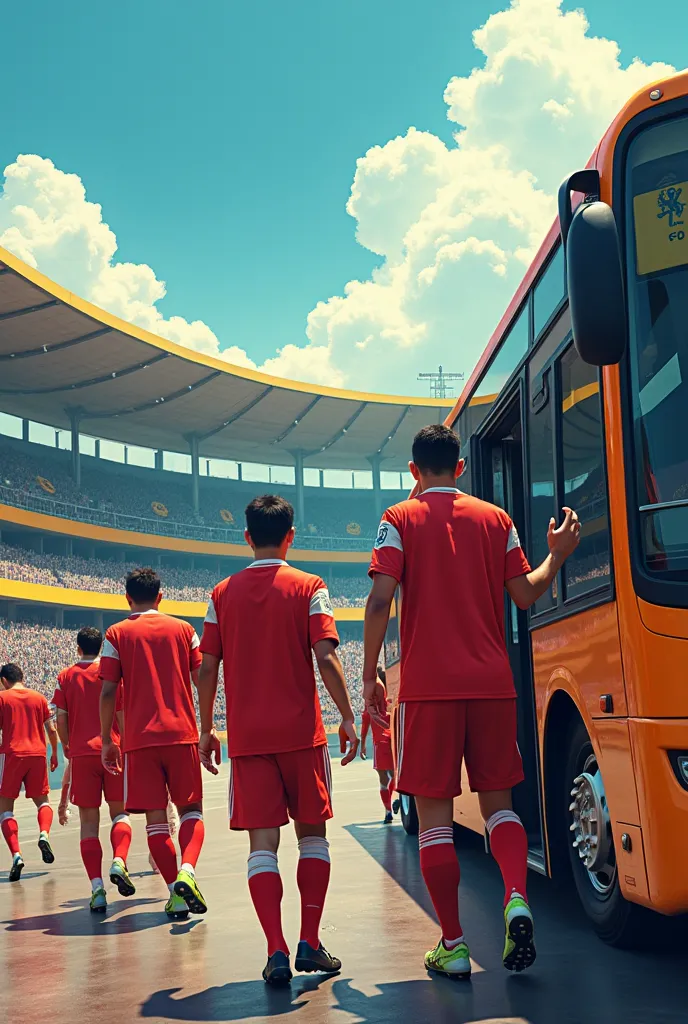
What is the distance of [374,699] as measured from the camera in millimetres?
4449

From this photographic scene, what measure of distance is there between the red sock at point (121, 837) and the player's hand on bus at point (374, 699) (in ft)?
11.1

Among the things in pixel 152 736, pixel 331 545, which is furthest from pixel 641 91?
pixel 331 545

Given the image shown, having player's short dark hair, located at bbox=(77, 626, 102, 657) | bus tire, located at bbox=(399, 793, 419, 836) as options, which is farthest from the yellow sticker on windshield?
bus tire, located at bbox=(399, 793, 419, 836)

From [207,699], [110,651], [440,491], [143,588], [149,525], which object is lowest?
[207,699]

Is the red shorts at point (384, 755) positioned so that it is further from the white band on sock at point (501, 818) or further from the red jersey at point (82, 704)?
the white band on sock at point (501, 818)

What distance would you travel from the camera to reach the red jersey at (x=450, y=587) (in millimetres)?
4445

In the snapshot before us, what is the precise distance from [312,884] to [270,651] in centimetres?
100

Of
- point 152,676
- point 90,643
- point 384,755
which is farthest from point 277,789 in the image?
point 384,755

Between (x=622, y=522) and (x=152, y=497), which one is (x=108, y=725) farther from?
(x=152, y=497)

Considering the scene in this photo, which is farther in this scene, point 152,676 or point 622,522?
point 152,676

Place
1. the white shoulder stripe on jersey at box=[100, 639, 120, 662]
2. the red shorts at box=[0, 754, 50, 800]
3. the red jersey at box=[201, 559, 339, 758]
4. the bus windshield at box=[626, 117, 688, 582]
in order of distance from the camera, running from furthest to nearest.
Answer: the red shorts at box=[0, 754, 50, 800]
the white shoulder stripe on jersey at box=[100, 639, 120, 662]
the red jersey at box=[201, 559, 339, 758]
the bus windshield at box=[626, 117, 688, 582]

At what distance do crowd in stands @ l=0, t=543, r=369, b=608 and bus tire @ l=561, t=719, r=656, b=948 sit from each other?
32.2 m

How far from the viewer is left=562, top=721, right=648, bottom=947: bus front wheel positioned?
14.7 feet

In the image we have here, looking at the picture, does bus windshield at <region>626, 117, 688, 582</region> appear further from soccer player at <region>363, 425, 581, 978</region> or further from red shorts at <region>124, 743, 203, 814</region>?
red shorts at <region>124, 743, 203, 814</region>
